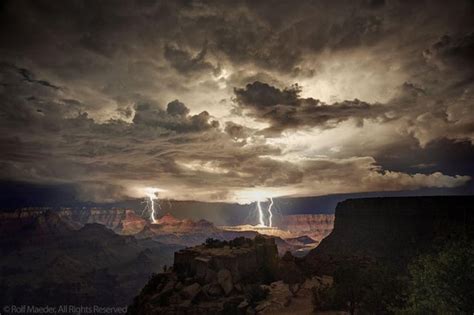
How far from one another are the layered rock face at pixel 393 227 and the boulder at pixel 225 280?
2255 cm

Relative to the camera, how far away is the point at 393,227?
96125 mm

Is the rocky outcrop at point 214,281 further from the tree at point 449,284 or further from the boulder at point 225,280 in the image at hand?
the tree at point 449,284

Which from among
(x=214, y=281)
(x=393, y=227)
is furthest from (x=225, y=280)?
(x=393, y=227)

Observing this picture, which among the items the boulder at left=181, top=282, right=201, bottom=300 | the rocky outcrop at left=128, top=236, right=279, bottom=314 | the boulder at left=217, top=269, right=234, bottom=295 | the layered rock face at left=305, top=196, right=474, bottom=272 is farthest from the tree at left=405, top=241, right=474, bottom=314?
the layered rock face at left=305, top=196, right=474, bottom=272

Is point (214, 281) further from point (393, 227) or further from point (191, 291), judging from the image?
point (393, 227)

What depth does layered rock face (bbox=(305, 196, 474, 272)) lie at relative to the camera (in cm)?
7619

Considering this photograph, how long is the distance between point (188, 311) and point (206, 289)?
5.42 m

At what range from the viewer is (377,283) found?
106 feet

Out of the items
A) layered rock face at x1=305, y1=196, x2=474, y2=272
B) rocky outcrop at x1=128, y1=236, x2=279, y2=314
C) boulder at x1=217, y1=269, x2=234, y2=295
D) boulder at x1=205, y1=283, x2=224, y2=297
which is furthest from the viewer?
layered rock face at x1=305, y1=196, x2=474, y2=272

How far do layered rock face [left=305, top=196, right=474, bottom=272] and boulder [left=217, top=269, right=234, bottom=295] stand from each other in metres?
A: 22.6

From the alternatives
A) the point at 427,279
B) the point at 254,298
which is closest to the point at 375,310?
the point at 427,279

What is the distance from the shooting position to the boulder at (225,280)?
46084 millimetres

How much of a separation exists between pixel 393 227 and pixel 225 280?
70554mm

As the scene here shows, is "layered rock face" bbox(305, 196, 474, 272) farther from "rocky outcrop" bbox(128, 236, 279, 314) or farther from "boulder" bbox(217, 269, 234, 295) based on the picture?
"boulder" bbox(217, 269, 234, 295)
